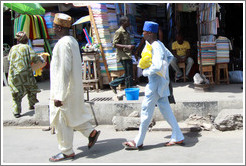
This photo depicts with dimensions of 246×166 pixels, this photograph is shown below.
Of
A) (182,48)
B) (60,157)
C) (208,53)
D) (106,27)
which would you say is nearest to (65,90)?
(60,157)

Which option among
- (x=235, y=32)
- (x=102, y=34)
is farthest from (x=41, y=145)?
(x=235, y=32)

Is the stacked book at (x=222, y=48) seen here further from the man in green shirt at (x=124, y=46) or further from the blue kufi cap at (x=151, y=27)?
the blue kufi cap at (x=151, y=27)

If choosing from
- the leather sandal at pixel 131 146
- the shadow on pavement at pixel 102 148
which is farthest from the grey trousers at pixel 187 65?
the leather sandal at pixel 131 146

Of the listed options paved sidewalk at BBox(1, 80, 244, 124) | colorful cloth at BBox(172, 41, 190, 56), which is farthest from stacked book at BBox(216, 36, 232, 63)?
colorful cloth at BBox(172, 41, 190, 56)

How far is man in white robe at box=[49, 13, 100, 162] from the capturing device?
379 centimetres

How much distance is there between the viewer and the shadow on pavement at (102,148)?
4.09 metres

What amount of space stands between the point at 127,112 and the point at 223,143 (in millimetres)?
1881

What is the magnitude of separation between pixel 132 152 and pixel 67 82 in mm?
1306

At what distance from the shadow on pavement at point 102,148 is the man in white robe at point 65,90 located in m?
0.25

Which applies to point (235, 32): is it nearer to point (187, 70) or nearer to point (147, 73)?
point (187, 70)

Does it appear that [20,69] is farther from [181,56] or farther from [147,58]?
[181,56]

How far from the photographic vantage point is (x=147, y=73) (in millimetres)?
4020

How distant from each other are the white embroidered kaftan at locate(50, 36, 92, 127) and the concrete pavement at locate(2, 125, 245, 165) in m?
0.57

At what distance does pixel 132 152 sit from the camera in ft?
13.3
